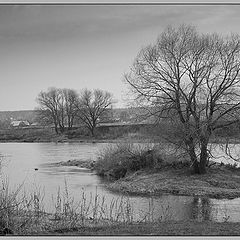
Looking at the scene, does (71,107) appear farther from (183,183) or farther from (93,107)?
(183,183)

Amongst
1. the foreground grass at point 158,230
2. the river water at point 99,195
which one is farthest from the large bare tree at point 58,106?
the foreground grass at point 158,230

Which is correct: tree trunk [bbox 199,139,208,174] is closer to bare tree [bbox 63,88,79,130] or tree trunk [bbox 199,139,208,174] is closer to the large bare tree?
the large bare tree

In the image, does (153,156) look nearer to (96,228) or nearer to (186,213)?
(186,213)

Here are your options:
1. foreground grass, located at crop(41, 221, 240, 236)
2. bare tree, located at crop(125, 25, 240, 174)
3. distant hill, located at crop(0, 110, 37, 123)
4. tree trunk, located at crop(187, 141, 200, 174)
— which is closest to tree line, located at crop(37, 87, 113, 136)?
distant hill, located at crop(0, 110, 37, 123)

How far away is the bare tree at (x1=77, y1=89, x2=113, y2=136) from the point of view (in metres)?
44.6

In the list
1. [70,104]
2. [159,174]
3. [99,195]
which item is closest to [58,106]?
[70,104]

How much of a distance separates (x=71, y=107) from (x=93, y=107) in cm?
1157

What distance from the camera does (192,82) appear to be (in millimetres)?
18875

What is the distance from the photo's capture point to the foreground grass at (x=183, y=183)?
55.0 ft

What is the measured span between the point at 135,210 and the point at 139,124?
8542 mm

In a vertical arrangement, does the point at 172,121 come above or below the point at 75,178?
above

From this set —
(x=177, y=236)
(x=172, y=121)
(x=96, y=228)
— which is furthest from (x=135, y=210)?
(x=172, y=121)

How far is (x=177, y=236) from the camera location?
26.3 ft

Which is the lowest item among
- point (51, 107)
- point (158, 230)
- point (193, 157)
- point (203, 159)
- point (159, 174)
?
point (159, 174)
